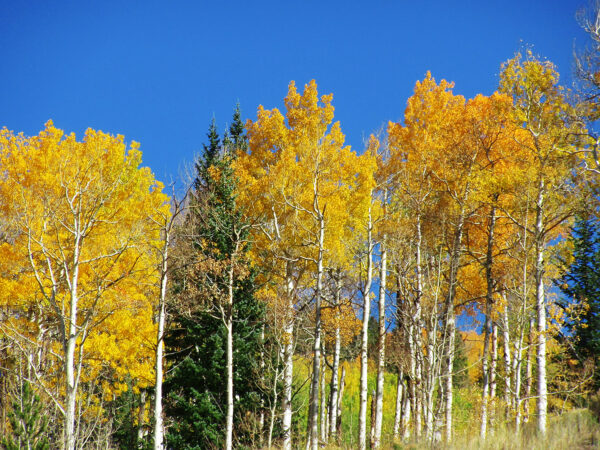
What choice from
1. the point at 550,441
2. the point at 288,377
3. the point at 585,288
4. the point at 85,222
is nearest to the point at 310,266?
the point at 288,377

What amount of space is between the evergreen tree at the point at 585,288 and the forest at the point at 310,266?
16 centimetres

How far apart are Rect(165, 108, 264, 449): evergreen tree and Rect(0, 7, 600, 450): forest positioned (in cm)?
7

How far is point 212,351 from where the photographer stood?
15.3m

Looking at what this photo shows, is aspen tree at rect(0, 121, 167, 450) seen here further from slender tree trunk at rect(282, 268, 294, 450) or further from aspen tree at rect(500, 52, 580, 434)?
aspen tree at rect(500, 52, 580, 434)

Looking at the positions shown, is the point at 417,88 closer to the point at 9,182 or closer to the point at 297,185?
the point at 297,185

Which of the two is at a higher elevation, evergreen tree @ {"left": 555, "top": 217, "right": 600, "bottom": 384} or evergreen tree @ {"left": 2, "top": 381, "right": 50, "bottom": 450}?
evergreen tree @ {"left": 555, "top": 217, "right": 600, "bottom": 384}

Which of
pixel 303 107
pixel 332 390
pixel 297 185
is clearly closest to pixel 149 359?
pixel 332 390

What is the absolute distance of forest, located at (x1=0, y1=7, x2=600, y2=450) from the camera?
13469 mm

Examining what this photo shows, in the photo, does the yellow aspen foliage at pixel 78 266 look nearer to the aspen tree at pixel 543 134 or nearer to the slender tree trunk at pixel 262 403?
the slender tree trunk at pixel 262 403

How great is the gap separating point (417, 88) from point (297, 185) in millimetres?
6830

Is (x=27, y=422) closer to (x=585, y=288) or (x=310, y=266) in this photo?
(x=310, y=266)

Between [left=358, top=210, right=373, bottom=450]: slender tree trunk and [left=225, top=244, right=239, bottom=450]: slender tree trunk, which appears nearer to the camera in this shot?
[left=358, top=210, right=373, bottom=450]: slender tree trunk

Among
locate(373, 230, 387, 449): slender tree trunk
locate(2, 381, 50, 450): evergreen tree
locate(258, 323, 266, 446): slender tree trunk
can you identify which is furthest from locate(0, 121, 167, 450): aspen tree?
locate(373, 230, 387, 449): slender tree trunk

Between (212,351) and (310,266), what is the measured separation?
14.0ft
